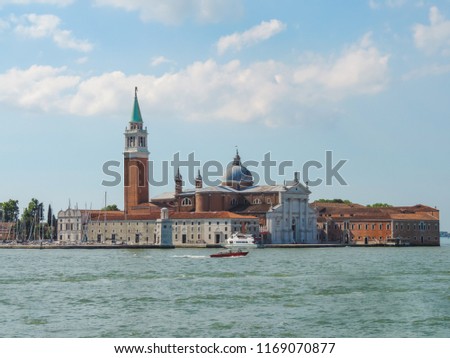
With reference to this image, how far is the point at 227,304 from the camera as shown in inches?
794

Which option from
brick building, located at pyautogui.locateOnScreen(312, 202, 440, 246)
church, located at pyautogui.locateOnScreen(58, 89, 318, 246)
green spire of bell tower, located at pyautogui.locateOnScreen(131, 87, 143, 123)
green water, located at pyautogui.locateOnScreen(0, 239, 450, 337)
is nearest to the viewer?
green water, located at pyautogui.locateOnScreen(0, 239, 450, 337)

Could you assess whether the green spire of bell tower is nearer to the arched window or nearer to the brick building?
the arched window

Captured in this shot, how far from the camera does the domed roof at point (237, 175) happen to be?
250 ft

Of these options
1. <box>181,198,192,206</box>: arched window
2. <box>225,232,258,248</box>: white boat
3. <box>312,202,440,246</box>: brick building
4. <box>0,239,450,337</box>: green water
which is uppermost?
<box>181,198,192,206</box>: arched window

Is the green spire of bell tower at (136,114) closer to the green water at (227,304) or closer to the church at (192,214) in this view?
the church at (192,214)

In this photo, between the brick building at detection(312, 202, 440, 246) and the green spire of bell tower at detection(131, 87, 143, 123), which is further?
the green spire of bell tower at detection(131, 87, 143, 123)

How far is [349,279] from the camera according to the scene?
26984mm

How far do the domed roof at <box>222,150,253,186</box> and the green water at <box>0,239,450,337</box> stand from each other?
4516 cm

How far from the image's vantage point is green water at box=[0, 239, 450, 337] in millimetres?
16594

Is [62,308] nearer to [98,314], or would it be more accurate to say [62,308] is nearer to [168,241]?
[98,314]

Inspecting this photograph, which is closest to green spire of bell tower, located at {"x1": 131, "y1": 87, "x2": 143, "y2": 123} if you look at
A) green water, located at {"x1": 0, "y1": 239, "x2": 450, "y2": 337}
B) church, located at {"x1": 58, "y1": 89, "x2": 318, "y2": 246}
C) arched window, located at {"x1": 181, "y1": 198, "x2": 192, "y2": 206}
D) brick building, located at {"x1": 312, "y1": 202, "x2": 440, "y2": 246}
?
church, located at {"x1": 58, "y1": 89, "x2": 318, "y2": 246}

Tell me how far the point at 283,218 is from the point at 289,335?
5423 cm

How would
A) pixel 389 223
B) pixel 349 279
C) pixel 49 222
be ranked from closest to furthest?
1. pixel 349 279
2. pixel 389 223
3. pixel 49 222

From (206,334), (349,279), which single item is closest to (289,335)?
(206,334)
